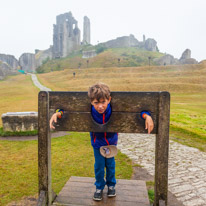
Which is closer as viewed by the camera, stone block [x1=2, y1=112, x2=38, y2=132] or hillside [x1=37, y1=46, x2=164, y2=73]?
stone block [x1=2, y1=112, x2=38, y2=132]

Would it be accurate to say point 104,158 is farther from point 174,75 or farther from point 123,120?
point 174,75

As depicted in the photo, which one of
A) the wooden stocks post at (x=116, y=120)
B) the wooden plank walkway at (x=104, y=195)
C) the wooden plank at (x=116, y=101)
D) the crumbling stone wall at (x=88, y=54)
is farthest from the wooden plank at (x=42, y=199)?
the crumbling stone wall at (x=88, y=54)

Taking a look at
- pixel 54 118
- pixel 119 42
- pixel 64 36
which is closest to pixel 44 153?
pixel 54 118

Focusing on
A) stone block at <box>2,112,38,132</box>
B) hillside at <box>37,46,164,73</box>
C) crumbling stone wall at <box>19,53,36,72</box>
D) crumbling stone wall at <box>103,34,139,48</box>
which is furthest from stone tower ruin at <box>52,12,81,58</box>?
stone block at <box>2,112,38,132</box>

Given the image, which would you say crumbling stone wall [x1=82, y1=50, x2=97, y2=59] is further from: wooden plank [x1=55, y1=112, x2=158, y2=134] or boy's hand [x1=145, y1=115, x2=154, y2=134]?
boy's hand [x1=145, y1=115, x2=154, y2=134]

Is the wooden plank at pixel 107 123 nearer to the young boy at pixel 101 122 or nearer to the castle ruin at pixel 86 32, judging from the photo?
the young boy at pixel 101 122

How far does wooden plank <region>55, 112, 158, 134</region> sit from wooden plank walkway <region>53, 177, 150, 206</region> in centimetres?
106

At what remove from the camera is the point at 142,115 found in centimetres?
250

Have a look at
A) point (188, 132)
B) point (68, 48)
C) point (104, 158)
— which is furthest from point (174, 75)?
point (68, 48)

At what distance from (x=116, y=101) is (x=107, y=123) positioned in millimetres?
309

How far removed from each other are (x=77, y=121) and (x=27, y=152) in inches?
137

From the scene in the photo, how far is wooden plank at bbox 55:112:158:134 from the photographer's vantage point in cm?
254

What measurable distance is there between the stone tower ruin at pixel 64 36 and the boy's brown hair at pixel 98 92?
93.6m

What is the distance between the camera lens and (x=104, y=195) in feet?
9.82
